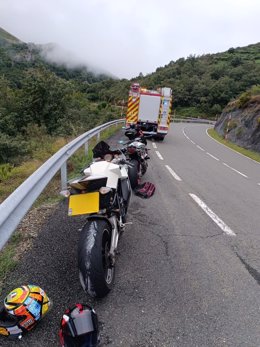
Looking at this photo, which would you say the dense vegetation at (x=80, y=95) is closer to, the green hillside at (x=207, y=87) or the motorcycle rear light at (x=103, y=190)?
the green hillside at (x=207, y=87)

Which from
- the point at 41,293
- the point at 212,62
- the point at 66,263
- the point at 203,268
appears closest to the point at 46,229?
the point at 66,263

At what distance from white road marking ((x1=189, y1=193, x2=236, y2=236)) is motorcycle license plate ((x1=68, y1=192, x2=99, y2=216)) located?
Result: 107 inches

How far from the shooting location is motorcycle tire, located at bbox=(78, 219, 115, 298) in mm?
2877

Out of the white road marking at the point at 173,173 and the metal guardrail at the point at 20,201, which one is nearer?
the metal guardrail at the point at 20,201

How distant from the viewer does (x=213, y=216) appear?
586 centimetres

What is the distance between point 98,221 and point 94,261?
0.49 metres

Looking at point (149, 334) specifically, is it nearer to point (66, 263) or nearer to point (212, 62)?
point (66, 263)

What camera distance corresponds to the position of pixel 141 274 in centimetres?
359

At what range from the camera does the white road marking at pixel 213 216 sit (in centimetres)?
516

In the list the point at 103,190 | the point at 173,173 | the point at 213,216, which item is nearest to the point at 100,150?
the point at 103,190

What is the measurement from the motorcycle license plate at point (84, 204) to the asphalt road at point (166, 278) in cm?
73

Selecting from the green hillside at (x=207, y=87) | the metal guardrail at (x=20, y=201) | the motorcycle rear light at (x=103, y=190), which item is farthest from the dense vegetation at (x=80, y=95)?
the motorcycle rear light at (x=103, y=190)

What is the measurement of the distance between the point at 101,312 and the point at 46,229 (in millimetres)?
1893

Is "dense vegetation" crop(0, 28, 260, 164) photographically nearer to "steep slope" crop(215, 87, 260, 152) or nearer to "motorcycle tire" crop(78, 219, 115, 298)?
"motorcycle tire" crop(78, 219, 115, 298)
